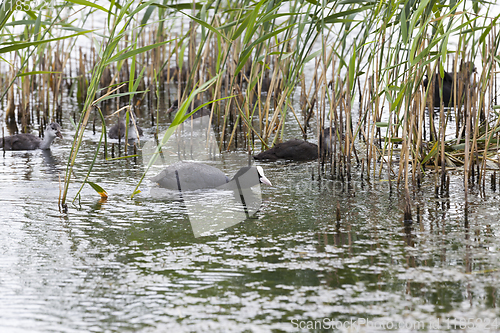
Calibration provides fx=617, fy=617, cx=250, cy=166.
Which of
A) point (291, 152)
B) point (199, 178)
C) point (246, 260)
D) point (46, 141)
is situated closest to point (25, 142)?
point (46, 141)

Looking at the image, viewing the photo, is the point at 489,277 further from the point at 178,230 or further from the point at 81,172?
the point at 81,172

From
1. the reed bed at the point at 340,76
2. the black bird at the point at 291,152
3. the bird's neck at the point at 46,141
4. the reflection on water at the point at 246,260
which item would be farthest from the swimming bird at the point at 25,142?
the black bird at the point at 291,152

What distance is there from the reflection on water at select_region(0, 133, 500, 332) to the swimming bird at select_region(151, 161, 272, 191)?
0.43 ft

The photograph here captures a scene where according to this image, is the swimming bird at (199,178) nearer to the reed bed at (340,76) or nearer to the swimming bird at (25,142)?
the reed bed at (340,76)

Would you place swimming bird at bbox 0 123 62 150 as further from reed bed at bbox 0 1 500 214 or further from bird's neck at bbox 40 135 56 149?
reed bed at bbox 0 1 500 214

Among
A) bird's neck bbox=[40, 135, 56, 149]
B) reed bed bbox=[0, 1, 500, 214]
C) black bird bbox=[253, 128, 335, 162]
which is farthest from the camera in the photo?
bird's neck bbox=[40, 135, 56, 149]

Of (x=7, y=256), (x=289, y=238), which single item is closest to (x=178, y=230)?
(x=289, y=238)

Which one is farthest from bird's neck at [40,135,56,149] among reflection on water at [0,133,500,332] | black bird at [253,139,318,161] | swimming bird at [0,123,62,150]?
black bird at [253,139,318,161]

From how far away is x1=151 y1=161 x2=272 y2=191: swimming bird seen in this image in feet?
17.8

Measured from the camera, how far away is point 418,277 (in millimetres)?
3402

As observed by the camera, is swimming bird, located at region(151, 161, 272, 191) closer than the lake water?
No

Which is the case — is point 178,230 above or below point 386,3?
below

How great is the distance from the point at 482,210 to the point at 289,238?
1548mm

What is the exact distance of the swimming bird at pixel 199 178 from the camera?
542 cm
